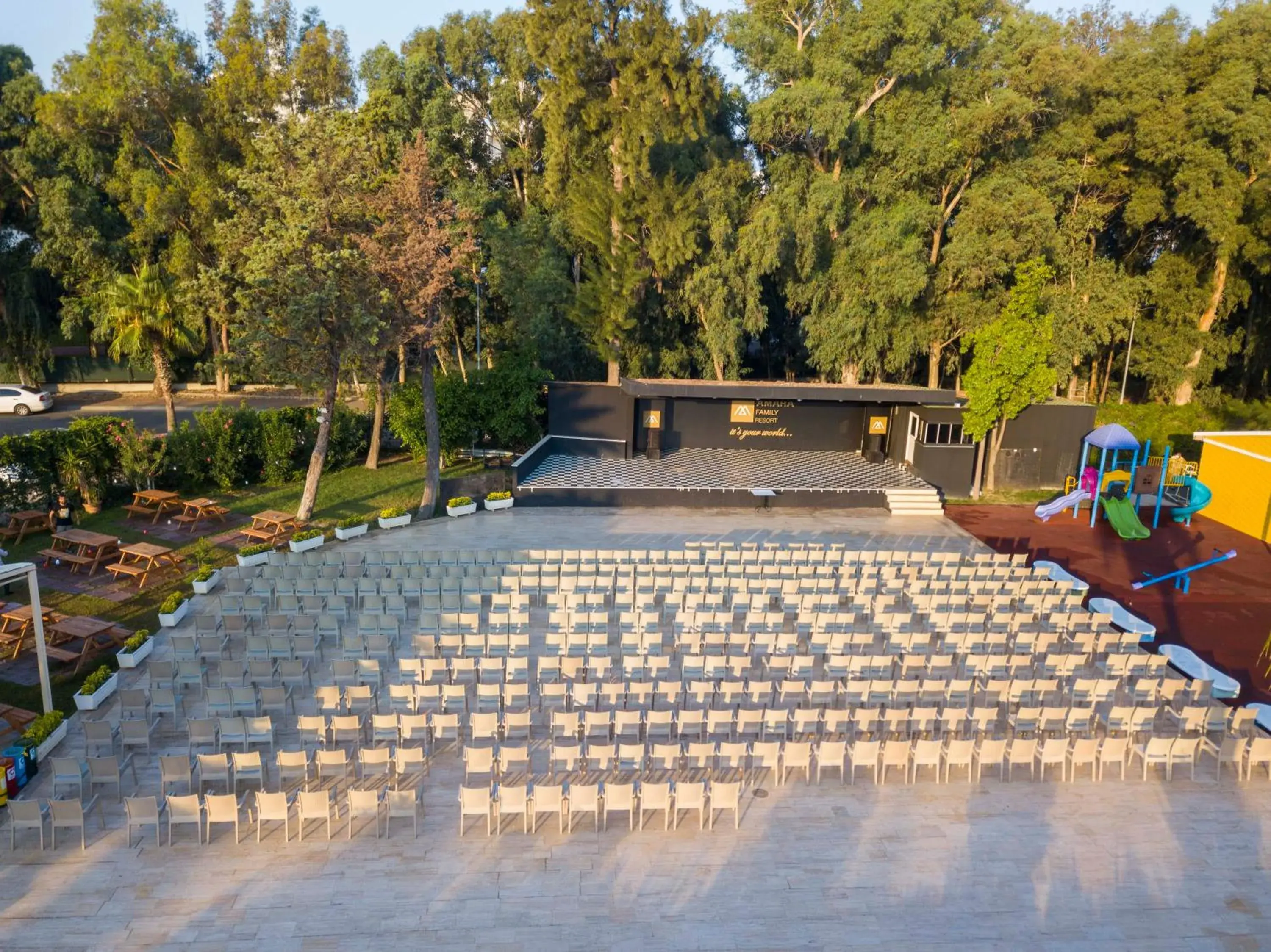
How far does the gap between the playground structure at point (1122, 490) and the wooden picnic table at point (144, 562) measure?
22.1m

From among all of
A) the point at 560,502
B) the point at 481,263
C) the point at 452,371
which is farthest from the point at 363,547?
the point at 481,263

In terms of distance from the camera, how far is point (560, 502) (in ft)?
76.5

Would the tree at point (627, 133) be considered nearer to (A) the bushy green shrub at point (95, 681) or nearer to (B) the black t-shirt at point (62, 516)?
(B) the black t-shirt at point (62, 516)

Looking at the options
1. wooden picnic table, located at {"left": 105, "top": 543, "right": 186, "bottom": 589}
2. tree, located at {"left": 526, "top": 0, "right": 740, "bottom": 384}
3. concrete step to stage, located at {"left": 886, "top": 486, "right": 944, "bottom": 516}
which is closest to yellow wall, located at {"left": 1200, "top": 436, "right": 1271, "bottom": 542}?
concrete step to stage, located at {"left": 886, "top": 486, "right": 944, "bottom": 516}

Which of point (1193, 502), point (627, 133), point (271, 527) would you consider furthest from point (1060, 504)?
point (271, 527)

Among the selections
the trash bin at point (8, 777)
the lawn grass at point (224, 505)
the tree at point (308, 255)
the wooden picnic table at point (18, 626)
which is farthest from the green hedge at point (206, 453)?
the trash bin at point (8, 777)

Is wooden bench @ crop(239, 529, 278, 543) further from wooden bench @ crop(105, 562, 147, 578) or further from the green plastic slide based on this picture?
the green plastic slide

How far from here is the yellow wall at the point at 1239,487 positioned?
22.5 metres

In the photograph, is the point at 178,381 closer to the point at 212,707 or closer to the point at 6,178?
the point at 6,178

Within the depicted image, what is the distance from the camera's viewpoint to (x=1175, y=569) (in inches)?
778

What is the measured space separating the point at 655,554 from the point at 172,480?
15.0 meters

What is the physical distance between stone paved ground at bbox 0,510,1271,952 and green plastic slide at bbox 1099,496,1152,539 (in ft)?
42.9

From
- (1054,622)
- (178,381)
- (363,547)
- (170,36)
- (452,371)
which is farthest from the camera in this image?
(178,381)

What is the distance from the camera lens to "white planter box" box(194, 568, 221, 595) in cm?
1568
